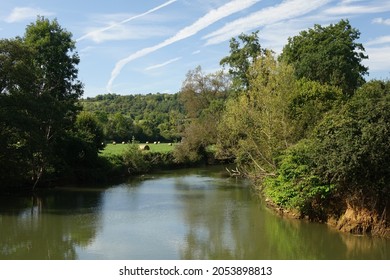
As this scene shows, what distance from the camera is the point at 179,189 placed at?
3566cm

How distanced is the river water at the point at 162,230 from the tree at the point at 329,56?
49.6 ft

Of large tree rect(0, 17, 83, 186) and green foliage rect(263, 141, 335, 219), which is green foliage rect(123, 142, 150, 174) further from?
green foliage rect(263, 141, 335, 219)

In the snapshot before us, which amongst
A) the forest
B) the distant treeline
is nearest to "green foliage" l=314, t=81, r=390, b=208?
the forest

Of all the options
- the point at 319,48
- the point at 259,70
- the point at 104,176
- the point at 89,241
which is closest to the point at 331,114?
the point at 259,70

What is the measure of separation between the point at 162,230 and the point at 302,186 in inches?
284

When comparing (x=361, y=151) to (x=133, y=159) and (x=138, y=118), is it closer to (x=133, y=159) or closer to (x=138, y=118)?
(x=133, y=159)

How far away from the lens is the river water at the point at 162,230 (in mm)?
16938

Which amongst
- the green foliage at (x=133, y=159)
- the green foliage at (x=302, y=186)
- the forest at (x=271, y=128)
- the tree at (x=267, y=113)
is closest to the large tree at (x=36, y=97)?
the forest at (x=271, y=128)

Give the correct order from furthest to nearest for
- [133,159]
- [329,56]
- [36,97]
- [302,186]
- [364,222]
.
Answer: [133,159], [329,56], [36,97], [302,186], [364,222]

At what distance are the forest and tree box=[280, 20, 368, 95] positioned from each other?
11cm

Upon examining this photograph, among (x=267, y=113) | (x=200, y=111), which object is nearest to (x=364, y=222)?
(x=267, y=113)

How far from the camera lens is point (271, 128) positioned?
88.8 ft

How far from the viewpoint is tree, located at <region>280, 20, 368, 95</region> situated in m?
40.0

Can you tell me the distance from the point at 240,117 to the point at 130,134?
5527 cm
